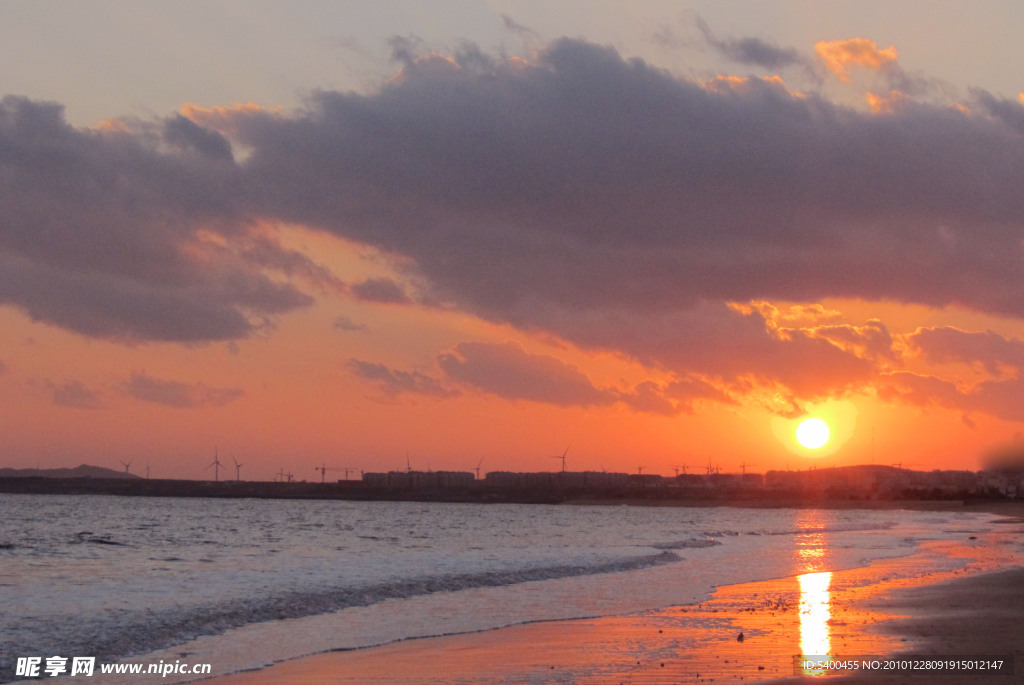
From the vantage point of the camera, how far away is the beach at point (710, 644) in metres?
17.3

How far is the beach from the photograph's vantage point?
17266 mm

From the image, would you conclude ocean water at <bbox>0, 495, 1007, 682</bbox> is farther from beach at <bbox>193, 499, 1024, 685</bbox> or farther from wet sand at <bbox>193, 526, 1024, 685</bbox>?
beach at <bbox>193, 499, 1024, 685</bbox>

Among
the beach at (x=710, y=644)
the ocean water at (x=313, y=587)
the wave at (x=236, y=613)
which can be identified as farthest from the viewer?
the ocean water at (x=313, y=587)

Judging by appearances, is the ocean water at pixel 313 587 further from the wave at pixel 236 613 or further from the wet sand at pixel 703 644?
the wet sand at pixel 703 644

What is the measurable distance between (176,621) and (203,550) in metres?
30.9

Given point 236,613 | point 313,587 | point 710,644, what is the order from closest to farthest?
point 710,644 < point 236,613 < point 313,587

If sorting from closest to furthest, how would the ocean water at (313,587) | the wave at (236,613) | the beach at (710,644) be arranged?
the beach at (710,644)
the wave at (236,613)
the ocean water at (313,587)

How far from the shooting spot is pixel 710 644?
20.2 meters

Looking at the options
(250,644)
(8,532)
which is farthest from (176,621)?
(8,532)

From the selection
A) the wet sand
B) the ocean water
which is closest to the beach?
the wet sand

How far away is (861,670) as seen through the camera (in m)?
16.9

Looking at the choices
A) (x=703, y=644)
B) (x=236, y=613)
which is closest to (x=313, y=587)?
(x=236, y=613)

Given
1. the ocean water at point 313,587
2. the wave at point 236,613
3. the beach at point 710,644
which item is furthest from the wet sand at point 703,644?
the wave at point 236,613

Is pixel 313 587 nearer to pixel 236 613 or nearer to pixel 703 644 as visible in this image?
pixel 236 613
